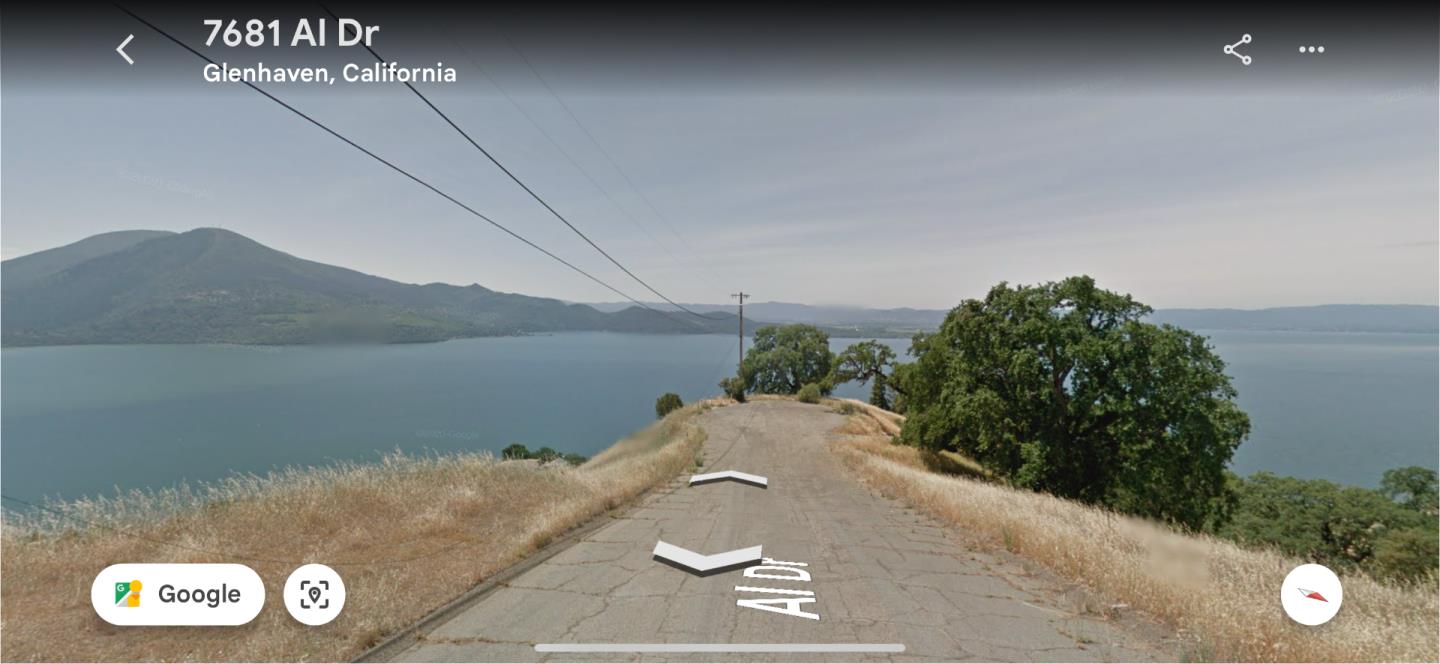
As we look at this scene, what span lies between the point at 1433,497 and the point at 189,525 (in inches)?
2583

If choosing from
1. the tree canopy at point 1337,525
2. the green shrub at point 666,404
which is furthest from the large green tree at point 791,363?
the tree canopy at point 1337,525

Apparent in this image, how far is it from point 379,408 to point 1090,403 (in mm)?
89978

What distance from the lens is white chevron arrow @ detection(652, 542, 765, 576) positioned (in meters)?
7.26

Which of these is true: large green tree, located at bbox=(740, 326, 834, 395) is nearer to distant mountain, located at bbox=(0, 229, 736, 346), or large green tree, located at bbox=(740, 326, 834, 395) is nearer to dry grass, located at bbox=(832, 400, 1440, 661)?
distant mountain, located at bbox=(0, 229, 736, 346)

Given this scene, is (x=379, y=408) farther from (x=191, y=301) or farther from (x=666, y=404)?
(x=666, y=404)

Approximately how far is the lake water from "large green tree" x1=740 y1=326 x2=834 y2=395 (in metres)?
13.5

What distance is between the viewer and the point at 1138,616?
221 inches

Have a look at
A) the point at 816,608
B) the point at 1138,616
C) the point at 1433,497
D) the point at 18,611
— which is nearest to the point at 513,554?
the point at 816,608

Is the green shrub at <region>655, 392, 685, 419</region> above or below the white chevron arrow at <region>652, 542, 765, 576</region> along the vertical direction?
below

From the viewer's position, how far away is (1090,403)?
22422 mm

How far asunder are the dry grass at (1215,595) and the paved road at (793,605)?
62 cm

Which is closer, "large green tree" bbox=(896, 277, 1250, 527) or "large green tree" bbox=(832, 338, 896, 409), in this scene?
"large green tree" bbox=(896, 277, 1250, 527)

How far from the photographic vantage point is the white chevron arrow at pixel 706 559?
23.8 ft

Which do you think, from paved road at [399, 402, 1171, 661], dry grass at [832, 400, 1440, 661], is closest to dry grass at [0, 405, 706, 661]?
paved road at [399, 402, 1171, 661]
